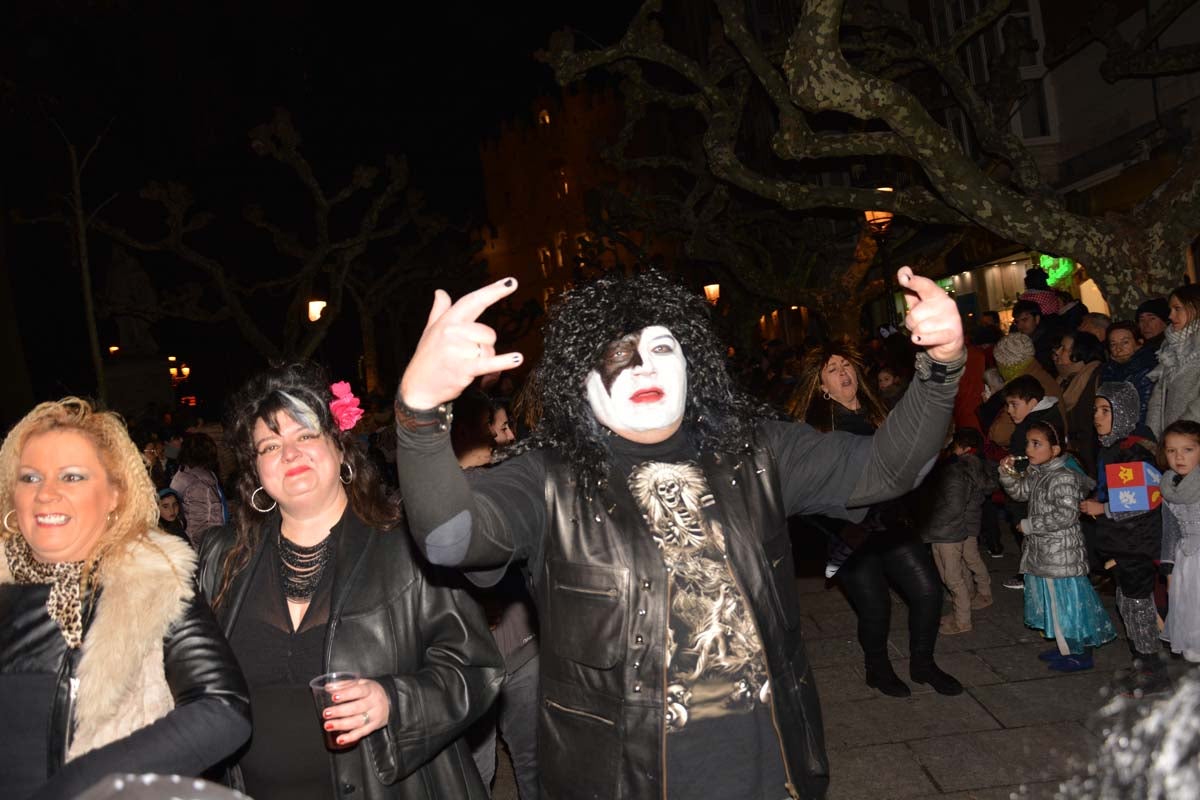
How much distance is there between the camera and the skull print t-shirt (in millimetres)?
2449

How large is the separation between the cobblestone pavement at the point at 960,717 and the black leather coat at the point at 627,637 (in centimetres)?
192

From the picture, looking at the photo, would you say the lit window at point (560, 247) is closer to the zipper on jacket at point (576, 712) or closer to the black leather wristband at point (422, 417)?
the zipper on jacket at point (576, 712)

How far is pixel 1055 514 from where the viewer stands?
6.17m

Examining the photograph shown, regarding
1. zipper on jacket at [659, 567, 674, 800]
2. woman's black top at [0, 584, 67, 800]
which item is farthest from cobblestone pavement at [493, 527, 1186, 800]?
woman's black top at [0, 584, 67, 800]

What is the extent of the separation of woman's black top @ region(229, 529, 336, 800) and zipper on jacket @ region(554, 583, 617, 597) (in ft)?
2.65

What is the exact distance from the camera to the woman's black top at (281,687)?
2.87m

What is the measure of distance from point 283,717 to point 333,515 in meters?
0.61

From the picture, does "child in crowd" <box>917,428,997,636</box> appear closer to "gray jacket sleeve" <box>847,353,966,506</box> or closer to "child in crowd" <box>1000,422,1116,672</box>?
"child in crowd" <box>1000,422,1116,672</box>

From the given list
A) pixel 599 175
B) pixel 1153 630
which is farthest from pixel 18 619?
pixel 599 175

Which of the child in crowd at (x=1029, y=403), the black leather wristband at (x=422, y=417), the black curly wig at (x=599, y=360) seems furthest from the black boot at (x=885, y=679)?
the black leather wristband at (x=422, y=417)

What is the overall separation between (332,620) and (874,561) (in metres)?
3.56

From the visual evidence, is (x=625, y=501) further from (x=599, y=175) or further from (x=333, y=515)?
(x=599, y=175)

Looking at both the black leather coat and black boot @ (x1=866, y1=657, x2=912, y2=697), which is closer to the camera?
the black leather coat

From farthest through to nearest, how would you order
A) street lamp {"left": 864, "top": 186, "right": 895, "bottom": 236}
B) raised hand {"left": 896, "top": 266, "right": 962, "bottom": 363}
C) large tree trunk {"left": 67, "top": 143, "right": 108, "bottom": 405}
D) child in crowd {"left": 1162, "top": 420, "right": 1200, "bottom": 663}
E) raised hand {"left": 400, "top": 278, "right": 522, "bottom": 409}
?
large tree trunk {"left": 67, "top": 143, "right": 108, "bottom": 405} < street lamp {"left": 864, "top": 186, "right": 895, "bottom": 236} < child in crowd {"left": 1162, "top": 420, "right": 1200, "bottom": 663} < raised hand {"left": 896, "top": 266, "right": 962, "bottom": 363} < raised hand {"left": 400, "top": 278, "right": 522, "bottom": 409}
